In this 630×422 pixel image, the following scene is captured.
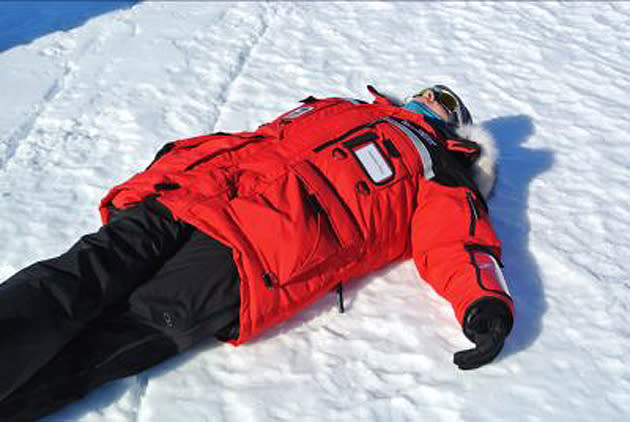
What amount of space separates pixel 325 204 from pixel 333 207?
3 centimetres

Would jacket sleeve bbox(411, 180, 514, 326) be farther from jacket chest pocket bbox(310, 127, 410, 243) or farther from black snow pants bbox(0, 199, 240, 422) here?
black snow pants bbox(0, 199, 240, 422)

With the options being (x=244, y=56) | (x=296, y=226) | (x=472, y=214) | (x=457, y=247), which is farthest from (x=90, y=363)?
(x=244, y=56)

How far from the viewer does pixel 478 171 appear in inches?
113

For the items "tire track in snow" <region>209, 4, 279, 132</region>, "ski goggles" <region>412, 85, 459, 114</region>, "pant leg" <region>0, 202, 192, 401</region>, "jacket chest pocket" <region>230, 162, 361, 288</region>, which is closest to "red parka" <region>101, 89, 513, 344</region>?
"jacket chest pocket" <region>230, 162, 361, 288</region>

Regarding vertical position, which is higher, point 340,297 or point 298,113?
point 298,113

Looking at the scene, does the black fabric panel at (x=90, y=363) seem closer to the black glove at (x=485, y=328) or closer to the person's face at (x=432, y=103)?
the black glove at (x=485, y=328)

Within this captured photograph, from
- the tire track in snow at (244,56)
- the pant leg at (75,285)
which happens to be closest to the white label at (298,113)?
the pant leg at (75,285)

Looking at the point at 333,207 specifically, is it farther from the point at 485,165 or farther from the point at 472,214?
the point at 485,165

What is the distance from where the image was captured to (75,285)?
83.2 inches

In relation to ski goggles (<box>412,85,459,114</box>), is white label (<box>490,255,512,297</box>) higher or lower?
lower

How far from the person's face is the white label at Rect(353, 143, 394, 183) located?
0.56m

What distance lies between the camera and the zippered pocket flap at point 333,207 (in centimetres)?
238

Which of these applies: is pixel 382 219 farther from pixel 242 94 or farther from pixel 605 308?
pixel 242 94

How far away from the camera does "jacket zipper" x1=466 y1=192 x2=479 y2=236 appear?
2415 mm
